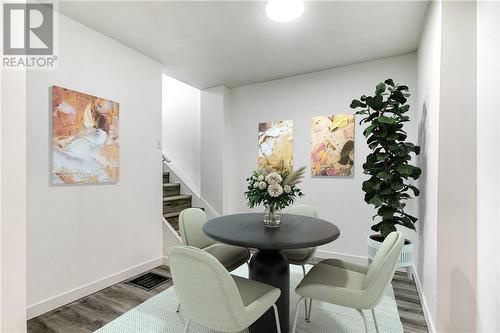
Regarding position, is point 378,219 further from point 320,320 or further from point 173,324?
point 173,324

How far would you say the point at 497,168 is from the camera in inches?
53.7

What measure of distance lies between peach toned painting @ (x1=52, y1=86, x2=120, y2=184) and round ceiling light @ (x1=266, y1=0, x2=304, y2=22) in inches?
72.5

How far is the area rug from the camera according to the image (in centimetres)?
194

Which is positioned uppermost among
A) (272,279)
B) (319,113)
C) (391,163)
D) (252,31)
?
(252,31)

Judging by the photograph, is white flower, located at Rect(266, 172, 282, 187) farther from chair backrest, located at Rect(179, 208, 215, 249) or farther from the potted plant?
the potted plant

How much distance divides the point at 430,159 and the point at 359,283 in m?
1.20

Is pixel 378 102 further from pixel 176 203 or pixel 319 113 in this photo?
pixel 176 203

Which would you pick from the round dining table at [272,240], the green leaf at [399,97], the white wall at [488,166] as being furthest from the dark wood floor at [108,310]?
the green leaf at [399,97]

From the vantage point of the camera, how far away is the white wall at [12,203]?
98 centimetres

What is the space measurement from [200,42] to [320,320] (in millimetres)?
2897

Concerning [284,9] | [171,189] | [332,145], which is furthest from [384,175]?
[171,189]

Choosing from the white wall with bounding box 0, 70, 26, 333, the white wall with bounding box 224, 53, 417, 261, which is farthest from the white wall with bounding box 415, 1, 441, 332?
the white wall with bounding box 0, 70, 26, 333

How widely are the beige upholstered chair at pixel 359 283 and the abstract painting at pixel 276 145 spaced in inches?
83.5

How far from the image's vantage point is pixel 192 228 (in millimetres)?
2365
